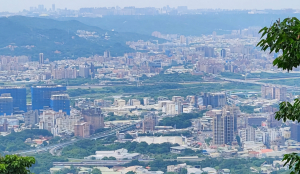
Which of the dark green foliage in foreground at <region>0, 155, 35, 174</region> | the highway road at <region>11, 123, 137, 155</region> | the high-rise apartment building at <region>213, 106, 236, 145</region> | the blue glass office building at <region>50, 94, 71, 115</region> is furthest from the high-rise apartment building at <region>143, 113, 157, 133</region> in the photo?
the dark green foliage in foreground at <region>0, 155, 35, 174</region>

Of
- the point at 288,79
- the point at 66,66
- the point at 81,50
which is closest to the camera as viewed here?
the point at 288,79

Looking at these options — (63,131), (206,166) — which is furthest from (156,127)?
(206,166)

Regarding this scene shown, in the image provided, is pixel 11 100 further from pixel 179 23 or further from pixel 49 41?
pixel 179 23

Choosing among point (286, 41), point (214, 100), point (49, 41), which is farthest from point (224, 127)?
point (49, 41)

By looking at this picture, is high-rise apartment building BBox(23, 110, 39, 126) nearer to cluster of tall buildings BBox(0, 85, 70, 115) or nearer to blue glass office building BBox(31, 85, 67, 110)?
cluster of tall buildings BBox(0, 85, 70, 115)

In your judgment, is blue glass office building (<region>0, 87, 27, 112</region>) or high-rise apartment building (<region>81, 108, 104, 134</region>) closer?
high-rise apartment building (<region>81, 108, 104, 134</region>)

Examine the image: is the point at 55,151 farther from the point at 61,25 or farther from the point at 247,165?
the point at 61,25
